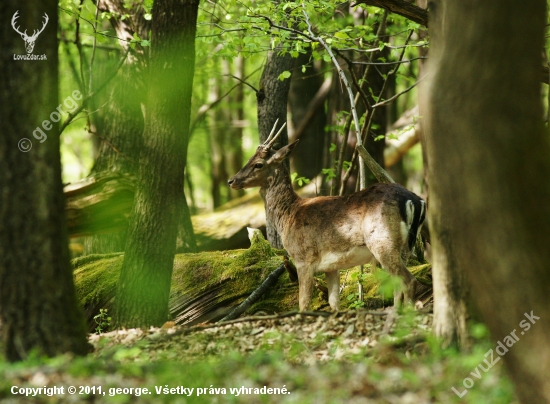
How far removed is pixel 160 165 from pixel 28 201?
2.08 meters

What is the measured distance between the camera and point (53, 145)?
4.98m

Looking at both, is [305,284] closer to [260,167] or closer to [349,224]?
[349,224]

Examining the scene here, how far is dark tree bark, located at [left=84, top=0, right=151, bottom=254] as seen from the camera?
1085 centimetres

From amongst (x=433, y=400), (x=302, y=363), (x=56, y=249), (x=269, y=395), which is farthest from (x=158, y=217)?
(x=433, y=400)

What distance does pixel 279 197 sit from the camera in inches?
346

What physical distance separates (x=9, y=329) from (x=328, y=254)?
13.3 ft

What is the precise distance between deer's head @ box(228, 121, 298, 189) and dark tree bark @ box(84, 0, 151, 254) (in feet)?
8.71

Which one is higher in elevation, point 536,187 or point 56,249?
point 536,187

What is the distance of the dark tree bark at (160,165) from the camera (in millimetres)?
6789

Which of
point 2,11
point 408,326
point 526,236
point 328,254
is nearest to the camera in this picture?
point 526,236

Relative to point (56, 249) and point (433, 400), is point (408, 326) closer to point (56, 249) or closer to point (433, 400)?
point (433, 400)

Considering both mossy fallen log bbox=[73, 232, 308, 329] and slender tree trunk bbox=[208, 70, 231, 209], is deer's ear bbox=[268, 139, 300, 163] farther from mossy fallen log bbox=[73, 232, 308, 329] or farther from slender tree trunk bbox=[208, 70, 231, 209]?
slender tree trunk bbox=[208, 70, 231, 209]

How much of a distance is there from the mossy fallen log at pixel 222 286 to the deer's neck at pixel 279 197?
793mm

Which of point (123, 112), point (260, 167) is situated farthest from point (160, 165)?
point (123, 112)
